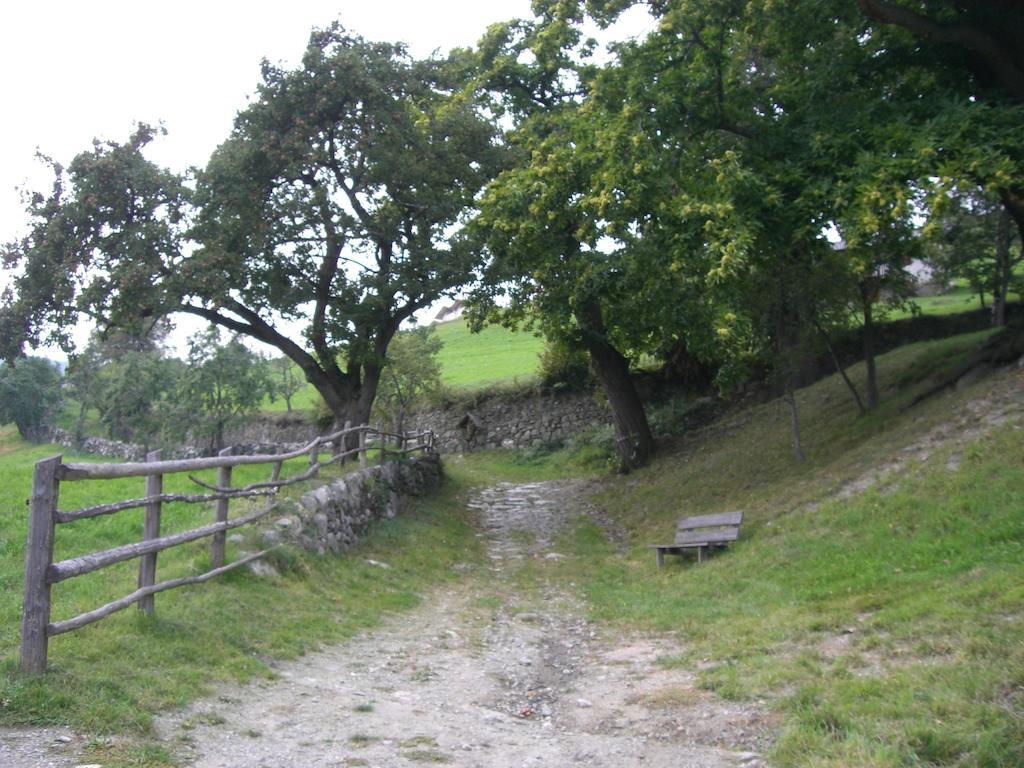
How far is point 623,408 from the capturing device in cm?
2300

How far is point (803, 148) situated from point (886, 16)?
7.61ft

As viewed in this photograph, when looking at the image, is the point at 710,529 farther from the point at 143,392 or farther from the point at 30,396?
the point at 30,396

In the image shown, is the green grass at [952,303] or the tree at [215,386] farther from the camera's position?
the tree at [215,386]

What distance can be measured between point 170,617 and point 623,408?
16745mm

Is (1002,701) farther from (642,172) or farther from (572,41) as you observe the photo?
(572,41)

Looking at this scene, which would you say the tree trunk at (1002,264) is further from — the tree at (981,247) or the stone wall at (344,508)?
the stone wall at (344,508)

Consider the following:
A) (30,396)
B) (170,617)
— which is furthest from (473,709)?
(30,396)

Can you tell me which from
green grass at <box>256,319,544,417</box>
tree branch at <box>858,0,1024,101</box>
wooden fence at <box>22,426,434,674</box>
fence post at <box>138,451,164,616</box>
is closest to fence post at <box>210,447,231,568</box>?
wooden fence at <box>22,426,434,674</box>

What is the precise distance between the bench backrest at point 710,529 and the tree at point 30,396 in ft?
135

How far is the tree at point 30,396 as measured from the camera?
147 feet

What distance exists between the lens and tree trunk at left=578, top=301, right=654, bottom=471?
22562mm

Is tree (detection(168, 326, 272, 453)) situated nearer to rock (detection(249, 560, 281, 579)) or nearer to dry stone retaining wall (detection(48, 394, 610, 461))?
dry stone retaining wall (detection(48, 394, 610, 461))

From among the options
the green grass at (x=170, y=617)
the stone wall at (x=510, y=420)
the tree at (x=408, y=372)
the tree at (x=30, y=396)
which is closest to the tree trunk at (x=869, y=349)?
the green grass at (x=170, y=617)

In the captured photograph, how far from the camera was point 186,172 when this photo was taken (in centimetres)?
1833
